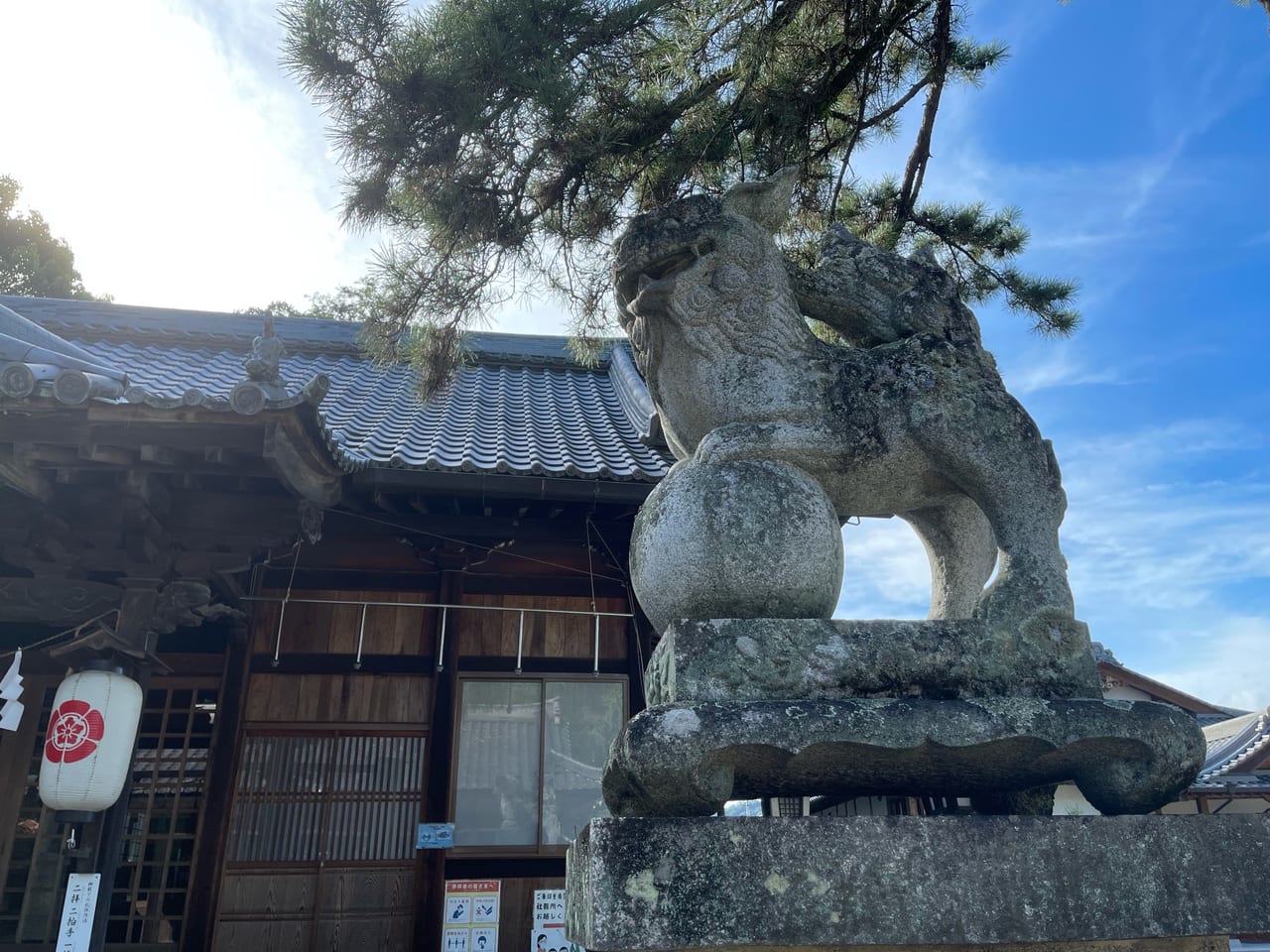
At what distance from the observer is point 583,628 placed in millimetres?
6652

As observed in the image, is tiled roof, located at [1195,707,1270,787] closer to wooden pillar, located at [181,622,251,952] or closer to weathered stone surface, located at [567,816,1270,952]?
weathered stone surface, located at [567,816,1270,952]

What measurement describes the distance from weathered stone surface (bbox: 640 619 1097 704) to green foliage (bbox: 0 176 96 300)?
790 inches

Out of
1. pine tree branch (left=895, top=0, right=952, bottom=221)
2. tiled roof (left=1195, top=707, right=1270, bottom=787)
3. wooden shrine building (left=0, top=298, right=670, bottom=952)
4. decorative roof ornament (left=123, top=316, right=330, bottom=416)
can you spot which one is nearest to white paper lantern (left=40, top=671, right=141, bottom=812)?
wooden shrine building (left=0, top=298, right=670, bottom=952)

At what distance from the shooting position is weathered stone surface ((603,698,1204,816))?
79.1 inches

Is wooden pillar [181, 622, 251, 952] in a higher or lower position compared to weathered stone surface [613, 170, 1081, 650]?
lower

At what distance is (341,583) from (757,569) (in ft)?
16.4

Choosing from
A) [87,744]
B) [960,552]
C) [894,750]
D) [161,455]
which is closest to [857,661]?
[894,750]

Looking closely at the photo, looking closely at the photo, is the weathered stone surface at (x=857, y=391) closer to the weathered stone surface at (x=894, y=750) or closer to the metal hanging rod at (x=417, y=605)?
the weathered stone surface at (x=894, y=750)

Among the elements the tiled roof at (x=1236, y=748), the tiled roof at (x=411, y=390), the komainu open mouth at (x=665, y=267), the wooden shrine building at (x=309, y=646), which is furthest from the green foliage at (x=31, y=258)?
the tiled roof at (x=1236, y=748)

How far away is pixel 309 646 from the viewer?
6.34 meters

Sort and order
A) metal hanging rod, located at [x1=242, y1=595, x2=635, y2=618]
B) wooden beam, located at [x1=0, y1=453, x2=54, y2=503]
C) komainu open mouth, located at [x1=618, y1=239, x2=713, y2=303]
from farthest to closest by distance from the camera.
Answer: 1. metal hanging rod, located at [x1=242, y1=595, x2=635, y2=618]
2. wooden beam, located at [x1=0, y1=453, x2=54, y2=503]
3. komainu open mouth, located at [x1=618, y1=239, x2=713, y2=303]

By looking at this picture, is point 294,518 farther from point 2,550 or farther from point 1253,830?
point 1253,830

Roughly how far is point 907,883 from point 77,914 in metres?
4.54

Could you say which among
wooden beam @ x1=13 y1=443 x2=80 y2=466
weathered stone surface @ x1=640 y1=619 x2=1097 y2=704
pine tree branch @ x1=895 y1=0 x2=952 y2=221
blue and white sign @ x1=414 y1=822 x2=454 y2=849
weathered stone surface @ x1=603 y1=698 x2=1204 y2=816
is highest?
pine tree branch @ x1=895 y1=0 x2=952 y2=221
